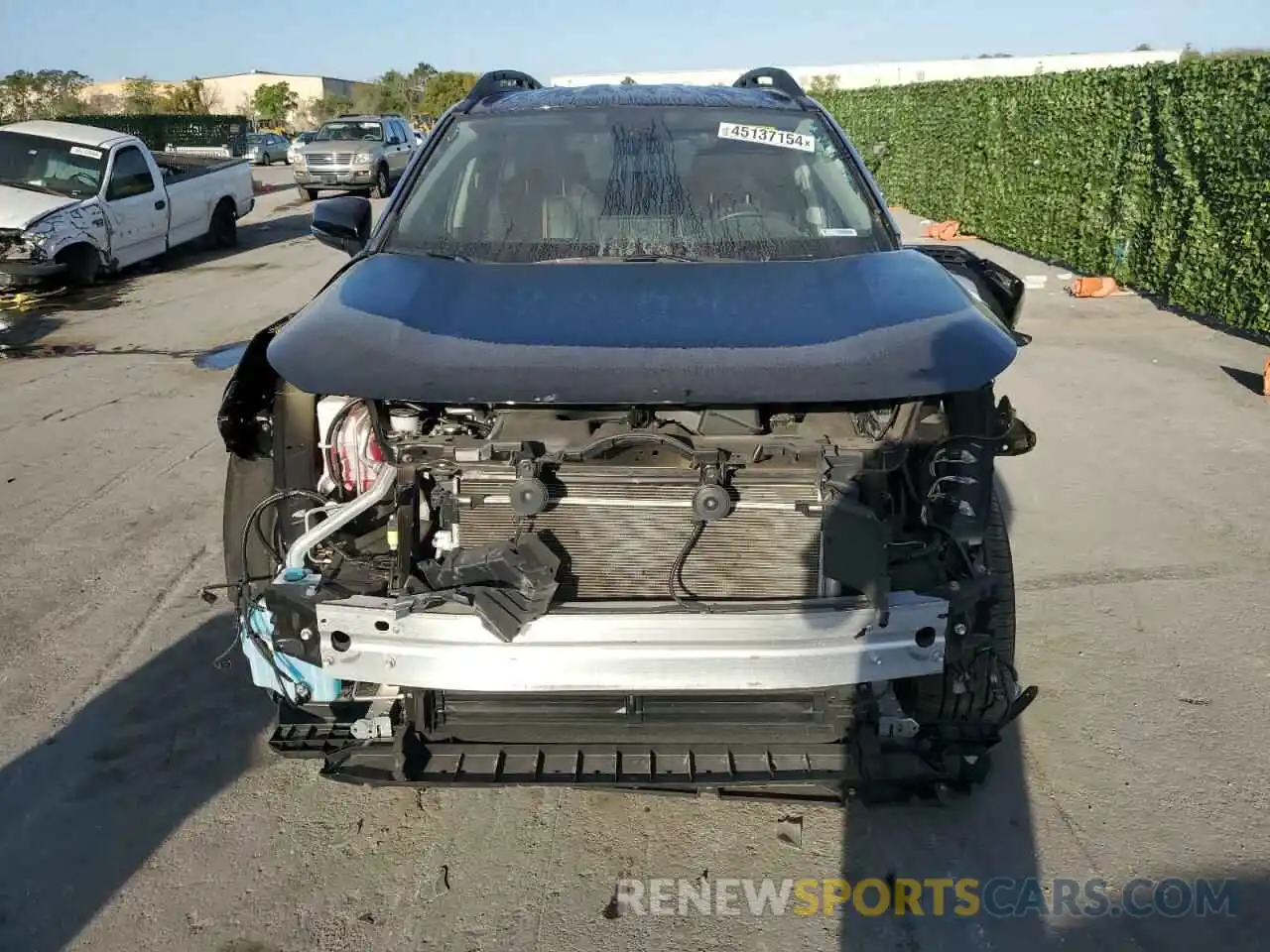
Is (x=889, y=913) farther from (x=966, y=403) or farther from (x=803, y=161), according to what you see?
(x=803, y=161)

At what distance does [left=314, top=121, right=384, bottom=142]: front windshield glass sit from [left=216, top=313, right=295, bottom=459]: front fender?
20877mm

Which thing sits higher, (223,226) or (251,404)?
(223,226)

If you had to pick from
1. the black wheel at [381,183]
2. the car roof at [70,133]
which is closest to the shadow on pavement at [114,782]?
the car roof at [70,133]

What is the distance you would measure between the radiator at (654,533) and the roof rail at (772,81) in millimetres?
2675

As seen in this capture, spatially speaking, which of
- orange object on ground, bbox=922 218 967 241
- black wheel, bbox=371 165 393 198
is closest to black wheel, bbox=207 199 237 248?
black wheel, bbox=371 165 393 198

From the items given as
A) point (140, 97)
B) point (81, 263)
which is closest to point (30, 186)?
point (81, 263)

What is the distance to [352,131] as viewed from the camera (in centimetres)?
2242

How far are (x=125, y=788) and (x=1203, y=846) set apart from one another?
3.20 metres

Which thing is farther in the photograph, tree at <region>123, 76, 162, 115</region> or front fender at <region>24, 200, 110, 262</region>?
tree at <region>123, 76, 162, 115</region>

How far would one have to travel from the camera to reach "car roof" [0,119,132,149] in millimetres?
11812

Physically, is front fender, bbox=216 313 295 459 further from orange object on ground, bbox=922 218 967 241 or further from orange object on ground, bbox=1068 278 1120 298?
orange object on ground, bbox=922 218 967 241

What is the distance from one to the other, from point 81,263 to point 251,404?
1013cm

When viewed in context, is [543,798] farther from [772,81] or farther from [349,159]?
[349,159]

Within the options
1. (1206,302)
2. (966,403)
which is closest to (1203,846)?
(966,403)
